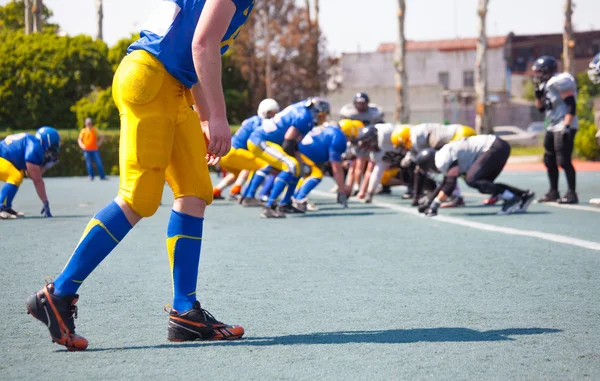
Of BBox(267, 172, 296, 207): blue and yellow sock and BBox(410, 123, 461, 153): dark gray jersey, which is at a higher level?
BBox(410, 123, 461, 153): dark gray jersey

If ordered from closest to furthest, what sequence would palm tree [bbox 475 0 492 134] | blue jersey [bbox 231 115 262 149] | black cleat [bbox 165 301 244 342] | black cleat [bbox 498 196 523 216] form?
black cleat [bbox 165 301 244 342] → black cleat [bbox 498 196 523 216] → blue jersey [bbox 231 115 262 149] → palm tree [bbox 475 0 492 134]

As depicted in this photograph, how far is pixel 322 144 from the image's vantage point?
1477 cm

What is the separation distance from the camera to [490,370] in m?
3.95

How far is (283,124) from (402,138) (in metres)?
2.03

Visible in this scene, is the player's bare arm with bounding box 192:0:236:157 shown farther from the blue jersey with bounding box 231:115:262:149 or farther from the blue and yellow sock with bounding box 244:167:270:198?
the blue jersey with bounding box 231:115:262:149

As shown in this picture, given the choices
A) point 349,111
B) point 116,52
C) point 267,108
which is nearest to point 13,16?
point 116,52

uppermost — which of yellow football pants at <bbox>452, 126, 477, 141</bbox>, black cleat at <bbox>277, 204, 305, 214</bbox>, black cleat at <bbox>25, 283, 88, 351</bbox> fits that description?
yellow football pants at <bbox>452, 126, 477, 141</bbox>

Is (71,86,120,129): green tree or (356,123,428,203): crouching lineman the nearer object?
(356,123,428,203): crouching lineman

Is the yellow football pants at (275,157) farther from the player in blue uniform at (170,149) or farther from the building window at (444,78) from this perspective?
the building window at (444,78)

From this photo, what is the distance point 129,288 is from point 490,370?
127 inches

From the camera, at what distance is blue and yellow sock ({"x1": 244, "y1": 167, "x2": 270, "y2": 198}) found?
14.6 meters

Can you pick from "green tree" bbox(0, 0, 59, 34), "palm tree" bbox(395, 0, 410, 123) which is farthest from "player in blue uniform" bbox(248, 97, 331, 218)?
"green tree" bbox(0, 0, 59, 34)

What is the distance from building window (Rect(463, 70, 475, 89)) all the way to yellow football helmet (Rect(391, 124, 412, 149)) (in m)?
70.7

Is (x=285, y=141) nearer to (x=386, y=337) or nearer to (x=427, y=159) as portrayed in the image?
(x=427, y=159)
